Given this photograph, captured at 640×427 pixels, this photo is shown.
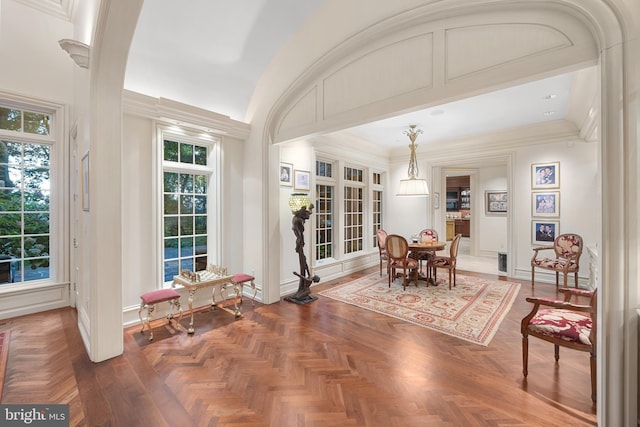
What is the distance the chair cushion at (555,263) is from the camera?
179 inches

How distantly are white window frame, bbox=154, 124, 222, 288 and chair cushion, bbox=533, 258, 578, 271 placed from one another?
5.58 meters

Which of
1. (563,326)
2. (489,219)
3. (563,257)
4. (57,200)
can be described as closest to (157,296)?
(57,200)

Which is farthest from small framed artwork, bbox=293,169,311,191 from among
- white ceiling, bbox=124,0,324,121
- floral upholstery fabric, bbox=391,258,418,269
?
floral upholstery fabric, bbox=391,258,418,269

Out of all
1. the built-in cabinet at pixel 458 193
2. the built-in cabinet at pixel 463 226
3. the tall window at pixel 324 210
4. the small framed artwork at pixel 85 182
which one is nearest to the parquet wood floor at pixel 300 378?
the small framed artwork at pixel 85 182

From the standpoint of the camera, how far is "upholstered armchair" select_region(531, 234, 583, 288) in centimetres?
→ 456

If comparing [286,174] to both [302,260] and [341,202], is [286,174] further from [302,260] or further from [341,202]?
[341,202]

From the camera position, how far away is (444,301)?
418 cm

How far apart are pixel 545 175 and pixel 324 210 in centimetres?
435

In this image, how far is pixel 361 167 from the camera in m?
6.44

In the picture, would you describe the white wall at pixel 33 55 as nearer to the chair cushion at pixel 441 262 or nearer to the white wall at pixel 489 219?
the chair cushion at pixel 441 262

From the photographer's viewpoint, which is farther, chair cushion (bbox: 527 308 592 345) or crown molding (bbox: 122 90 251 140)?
crown molding (bbox: 122 90 251 140)

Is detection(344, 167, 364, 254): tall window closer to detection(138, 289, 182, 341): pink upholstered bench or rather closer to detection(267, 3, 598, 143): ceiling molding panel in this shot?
detection(267, 3, 598, 143): ceiling molding panel

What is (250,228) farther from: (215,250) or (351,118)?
(351,118)

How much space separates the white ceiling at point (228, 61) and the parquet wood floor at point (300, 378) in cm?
315
